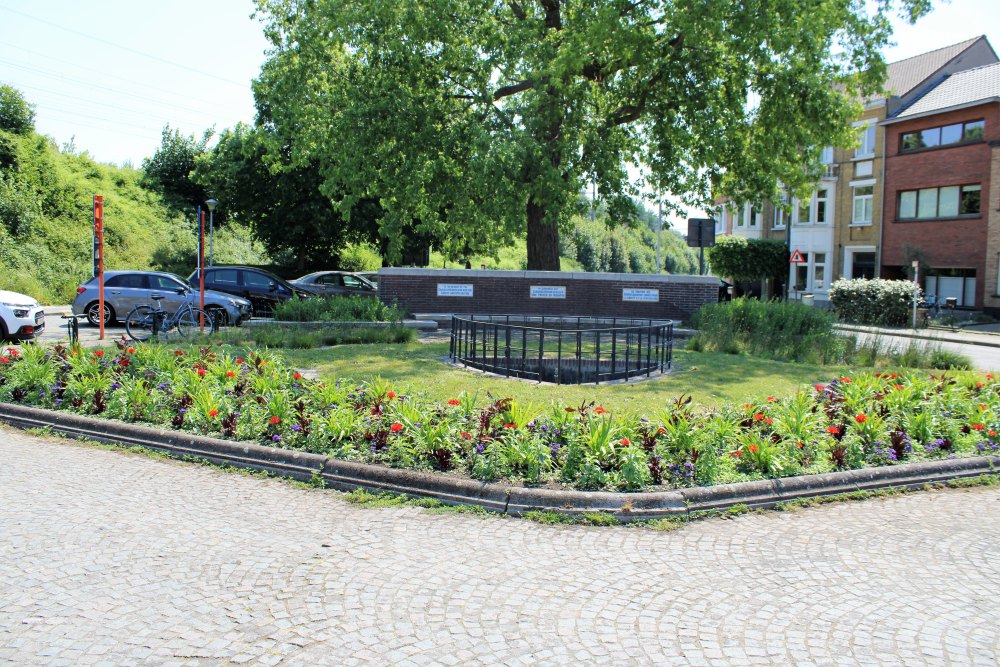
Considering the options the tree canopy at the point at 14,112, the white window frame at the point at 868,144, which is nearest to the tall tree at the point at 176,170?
the tree canopy at the point at 14,112

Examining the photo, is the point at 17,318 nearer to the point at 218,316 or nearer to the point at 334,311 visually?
the point at 218,316

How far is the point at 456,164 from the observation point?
863 inches

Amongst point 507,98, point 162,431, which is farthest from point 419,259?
point 162,431

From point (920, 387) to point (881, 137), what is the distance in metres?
34.8

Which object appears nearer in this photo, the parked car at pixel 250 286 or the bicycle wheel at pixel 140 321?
the bicycle wheel at pixel 140 321

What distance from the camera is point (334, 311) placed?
59.7ft

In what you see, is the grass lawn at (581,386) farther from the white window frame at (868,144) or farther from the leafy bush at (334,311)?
the white window frame at (868,144)

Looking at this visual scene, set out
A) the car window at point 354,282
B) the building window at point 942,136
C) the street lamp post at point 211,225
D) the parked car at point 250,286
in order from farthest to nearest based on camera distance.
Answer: the street lamp post at point 211,225, the building window at point 942,136, the car window at point 354,282, the parked car at point 250,286

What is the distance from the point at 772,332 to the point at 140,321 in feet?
43.9

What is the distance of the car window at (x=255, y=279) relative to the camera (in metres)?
22.6

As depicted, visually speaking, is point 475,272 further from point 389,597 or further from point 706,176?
point 389,597

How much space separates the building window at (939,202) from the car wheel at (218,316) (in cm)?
3105

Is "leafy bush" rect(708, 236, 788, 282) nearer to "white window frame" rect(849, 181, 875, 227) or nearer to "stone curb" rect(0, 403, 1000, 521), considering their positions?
"white window frame" rect(849, 181, 875, 227)

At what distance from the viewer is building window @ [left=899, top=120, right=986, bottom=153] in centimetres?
3366
